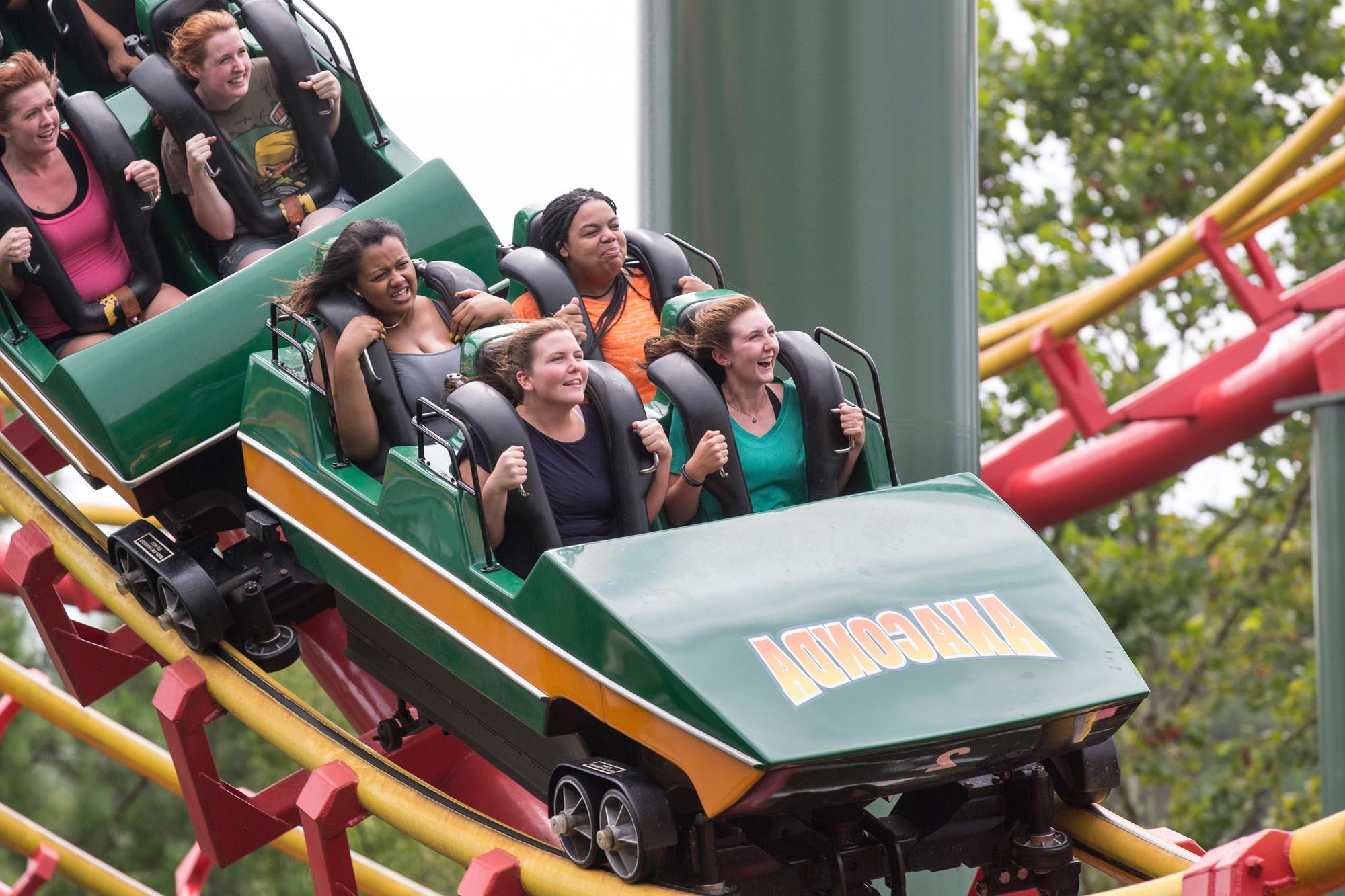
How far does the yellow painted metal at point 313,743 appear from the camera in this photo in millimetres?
3039

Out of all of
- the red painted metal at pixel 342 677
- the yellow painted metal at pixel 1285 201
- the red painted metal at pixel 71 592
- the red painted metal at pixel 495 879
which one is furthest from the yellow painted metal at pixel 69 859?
the yellow painted metal at pixel 1285 201

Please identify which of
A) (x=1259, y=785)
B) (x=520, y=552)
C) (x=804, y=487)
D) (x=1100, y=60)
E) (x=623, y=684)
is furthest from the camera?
(x=1100, y=60)

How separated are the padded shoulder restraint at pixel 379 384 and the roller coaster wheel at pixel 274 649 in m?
0.48

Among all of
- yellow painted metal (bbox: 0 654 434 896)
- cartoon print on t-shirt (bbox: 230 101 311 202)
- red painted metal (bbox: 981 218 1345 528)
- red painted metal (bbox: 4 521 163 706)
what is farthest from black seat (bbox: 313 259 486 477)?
red painted metal (bbox: 981 218 1345 528)

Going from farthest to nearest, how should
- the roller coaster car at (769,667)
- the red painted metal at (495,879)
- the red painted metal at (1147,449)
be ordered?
the red painted metal at (1147,449), the red painted metal at (495,879), the roller coaster car at (769,667)

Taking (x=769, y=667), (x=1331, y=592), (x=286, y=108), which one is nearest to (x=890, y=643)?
(x=769, y=667)

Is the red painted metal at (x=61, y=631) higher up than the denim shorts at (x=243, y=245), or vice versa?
the denim shorts at (x=243, y=245)

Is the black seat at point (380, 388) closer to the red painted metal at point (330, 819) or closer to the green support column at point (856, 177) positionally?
the red painted metal at point (330, 819)

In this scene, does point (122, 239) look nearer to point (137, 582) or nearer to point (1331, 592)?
point (137, 582)

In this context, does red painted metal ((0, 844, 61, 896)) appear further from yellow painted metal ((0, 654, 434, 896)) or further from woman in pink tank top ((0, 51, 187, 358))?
woman in pink tank top ((0, 51, 187, 358))

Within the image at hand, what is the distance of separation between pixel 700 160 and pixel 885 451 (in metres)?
1.33

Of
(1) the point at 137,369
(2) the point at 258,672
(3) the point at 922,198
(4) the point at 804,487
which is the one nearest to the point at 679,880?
(4) the point at 804,487

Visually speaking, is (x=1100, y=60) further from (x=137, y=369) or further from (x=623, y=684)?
(x=623, y=684)

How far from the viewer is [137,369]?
388 centimetres
